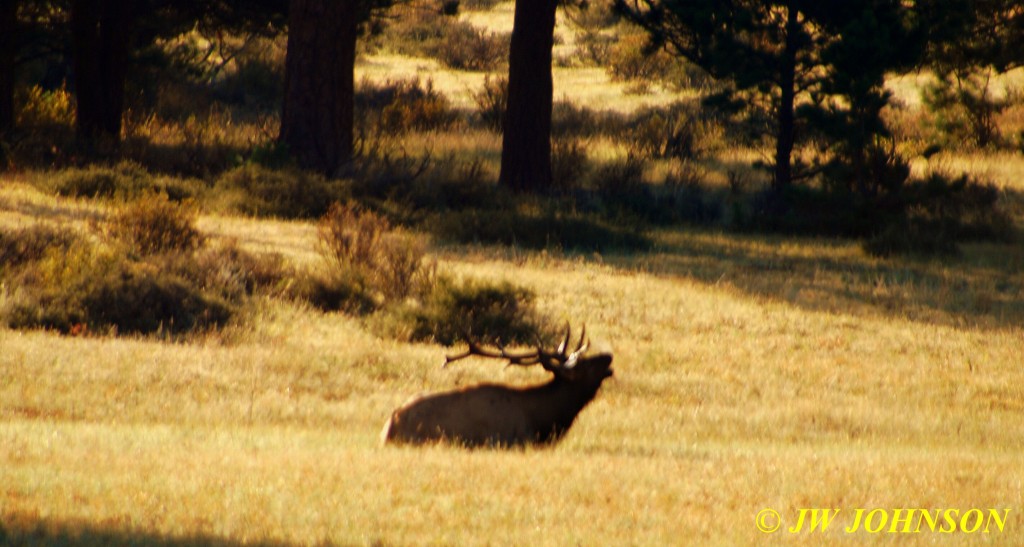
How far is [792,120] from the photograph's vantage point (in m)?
20.1

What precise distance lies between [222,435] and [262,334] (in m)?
3.44

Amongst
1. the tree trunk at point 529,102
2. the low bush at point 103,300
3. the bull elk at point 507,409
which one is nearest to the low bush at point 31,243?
the low bush at point 103,300

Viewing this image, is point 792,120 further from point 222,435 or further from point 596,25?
point 596,25

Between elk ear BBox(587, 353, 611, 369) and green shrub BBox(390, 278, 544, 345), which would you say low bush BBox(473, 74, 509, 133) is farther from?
elk ear BBox(587, 353, 611, 369)

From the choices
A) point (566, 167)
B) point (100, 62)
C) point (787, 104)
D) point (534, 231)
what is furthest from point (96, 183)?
point (787, 104)

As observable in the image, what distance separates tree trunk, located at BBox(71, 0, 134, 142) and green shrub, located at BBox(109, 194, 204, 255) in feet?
23.1

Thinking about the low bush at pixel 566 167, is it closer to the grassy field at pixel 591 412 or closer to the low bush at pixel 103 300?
the grassy field at pixel 591 412

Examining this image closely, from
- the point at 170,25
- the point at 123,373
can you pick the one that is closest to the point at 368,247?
the point at 123,373

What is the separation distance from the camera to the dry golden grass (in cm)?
580

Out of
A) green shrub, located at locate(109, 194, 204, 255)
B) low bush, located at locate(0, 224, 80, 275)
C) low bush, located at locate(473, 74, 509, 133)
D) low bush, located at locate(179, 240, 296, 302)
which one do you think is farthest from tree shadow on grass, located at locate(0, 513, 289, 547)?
low bush, located at locate(473, 74, 509, 133)

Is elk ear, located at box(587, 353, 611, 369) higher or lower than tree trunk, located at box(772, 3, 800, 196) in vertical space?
lower

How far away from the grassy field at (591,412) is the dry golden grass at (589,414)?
3 cm

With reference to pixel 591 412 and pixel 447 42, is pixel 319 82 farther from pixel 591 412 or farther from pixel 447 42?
pixel 447 42

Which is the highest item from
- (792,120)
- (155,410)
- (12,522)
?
(792,120)
